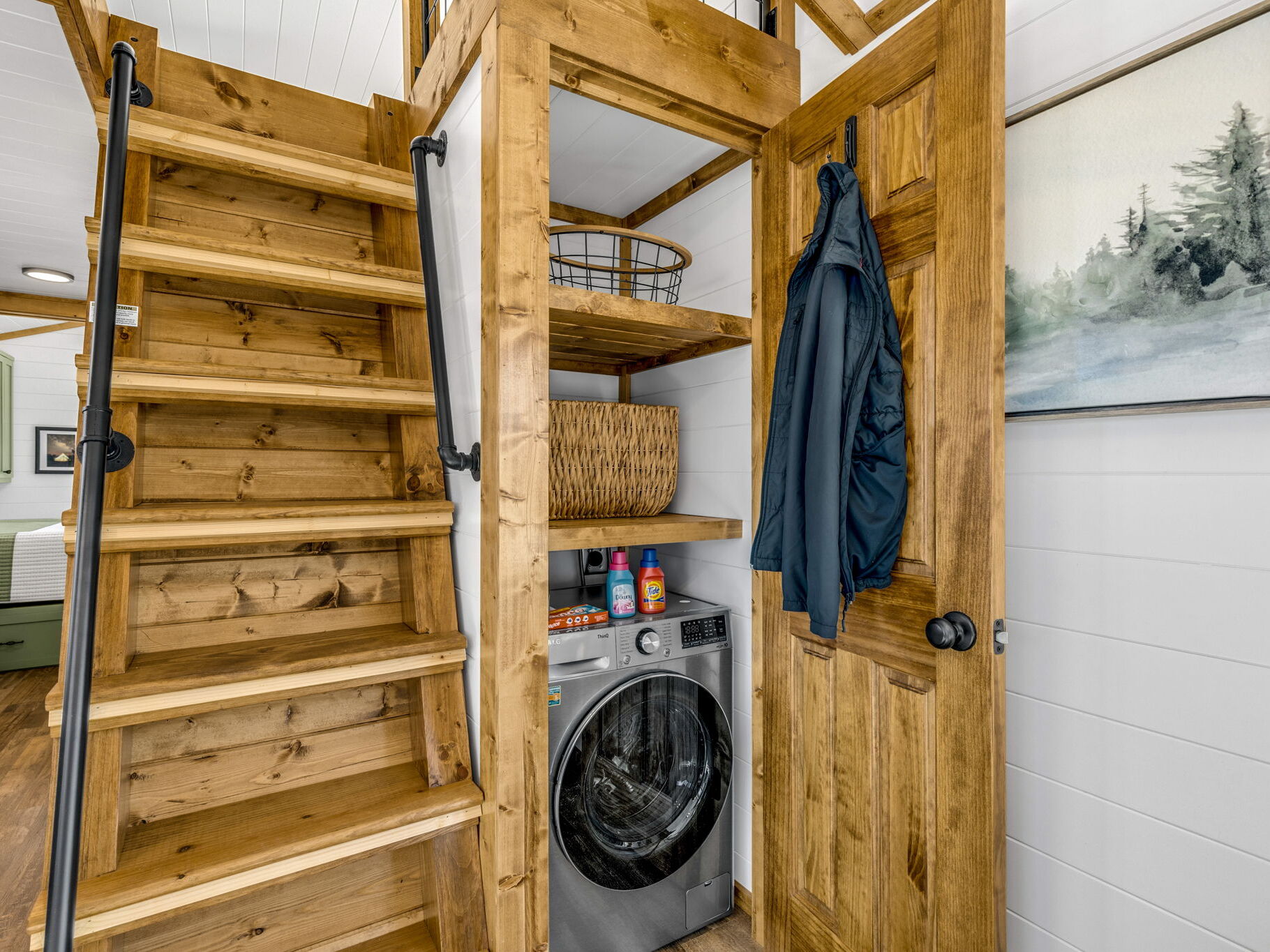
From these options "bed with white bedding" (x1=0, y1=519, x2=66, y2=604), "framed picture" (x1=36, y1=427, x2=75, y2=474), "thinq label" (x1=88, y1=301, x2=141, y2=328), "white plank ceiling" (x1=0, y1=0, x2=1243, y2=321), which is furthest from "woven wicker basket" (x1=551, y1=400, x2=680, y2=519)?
"framed picture" (x1=36, y1=427, x2=75, y2=474)

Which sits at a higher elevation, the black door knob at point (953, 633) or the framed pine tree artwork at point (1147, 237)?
the framed pine tree artwork at point (1147, 237)

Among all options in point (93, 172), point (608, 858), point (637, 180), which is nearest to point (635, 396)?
point (637, 180)

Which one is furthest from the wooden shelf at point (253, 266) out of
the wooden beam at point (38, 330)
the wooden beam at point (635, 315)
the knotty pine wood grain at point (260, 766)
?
the wooden beam at point (38, 330)

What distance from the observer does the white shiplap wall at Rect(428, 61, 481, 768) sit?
152 cm

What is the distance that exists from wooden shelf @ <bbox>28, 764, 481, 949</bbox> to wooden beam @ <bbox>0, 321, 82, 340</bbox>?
4.32m

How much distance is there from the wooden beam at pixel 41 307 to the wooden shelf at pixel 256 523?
365cm

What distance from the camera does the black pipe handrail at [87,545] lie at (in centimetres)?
81

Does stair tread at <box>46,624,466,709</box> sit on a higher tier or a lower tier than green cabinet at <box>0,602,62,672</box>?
higher

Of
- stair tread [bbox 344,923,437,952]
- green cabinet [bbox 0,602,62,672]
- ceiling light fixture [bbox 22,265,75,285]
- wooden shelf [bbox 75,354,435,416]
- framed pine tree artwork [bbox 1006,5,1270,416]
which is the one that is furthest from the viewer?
green cabinet [bbox 0,602,62,672]

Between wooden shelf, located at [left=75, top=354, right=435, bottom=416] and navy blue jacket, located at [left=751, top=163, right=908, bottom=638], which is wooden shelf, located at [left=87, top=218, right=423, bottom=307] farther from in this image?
navy blue jacket, located at [left=751, top=163, right=908, bottom=638]

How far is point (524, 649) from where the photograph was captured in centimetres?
138

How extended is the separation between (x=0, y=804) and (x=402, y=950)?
2068 mm

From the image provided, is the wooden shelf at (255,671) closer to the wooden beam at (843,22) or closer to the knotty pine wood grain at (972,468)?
the knotty pine wood grain at (972,468)

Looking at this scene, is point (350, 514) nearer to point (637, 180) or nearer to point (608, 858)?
point (608, 858)
